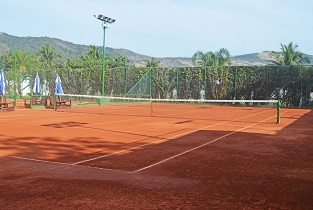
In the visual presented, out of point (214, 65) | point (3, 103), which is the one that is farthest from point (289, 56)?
point (3, 103)

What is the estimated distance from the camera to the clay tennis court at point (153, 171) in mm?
5582

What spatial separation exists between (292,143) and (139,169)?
18.9 feet

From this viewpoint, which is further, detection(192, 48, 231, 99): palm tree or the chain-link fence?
detection(192, 48, 231, 99): palm tree

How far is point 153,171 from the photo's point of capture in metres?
7.53

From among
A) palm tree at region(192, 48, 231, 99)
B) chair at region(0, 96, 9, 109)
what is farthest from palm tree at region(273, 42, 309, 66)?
chair at region(0, 96, 9, 109)

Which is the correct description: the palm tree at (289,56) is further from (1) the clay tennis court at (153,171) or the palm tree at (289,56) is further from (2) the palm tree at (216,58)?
(1) the clay tennis court at (153,171)

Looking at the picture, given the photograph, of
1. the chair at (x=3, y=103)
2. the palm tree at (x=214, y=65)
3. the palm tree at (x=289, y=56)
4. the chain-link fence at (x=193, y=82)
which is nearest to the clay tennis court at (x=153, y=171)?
the chair at (x=3, y=103)

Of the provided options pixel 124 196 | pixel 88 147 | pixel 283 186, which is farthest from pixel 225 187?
pixel 88 147

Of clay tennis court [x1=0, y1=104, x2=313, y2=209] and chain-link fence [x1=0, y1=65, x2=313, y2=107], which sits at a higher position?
chain-link fence [x1=0, y1=65, x2=313, y2=107]

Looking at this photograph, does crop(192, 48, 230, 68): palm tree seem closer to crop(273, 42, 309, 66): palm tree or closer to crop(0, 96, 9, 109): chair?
crop(273, 42, 309, 66): palm tree

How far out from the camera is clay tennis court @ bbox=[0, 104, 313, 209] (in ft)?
18.3

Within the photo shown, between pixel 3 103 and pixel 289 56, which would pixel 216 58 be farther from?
pixel 3 103

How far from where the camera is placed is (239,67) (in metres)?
36.4

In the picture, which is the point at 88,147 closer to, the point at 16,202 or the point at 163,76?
the point at 16,202
